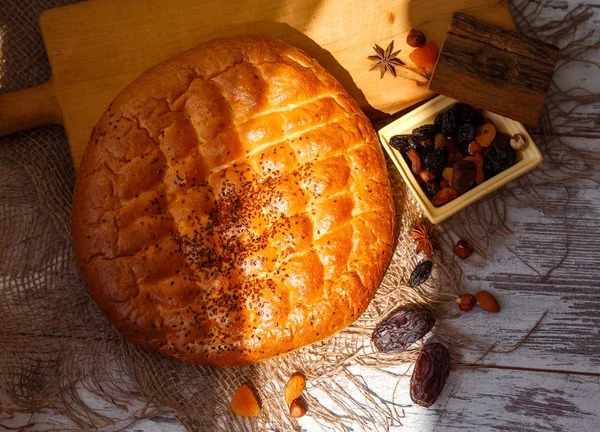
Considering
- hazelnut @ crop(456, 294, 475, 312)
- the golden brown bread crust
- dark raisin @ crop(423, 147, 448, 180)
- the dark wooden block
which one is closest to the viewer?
the golden brown bread crust

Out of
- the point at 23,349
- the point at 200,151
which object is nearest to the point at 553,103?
the point at 200,151

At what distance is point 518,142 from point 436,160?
1.21ft

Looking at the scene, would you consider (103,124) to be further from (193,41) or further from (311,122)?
(311,122)

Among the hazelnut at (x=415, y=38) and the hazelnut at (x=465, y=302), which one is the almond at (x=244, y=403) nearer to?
the hazelnut at (x=465, y=302)

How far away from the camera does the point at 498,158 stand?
7.72 ft

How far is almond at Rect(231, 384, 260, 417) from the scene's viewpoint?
2420 millimetres

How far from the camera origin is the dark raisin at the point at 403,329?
242 cm

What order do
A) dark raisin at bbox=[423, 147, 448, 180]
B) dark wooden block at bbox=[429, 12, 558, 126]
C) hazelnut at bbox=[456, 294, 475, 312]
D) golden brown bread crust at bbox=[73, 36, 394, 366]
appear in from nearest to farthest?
golden brown bread crust at bbox=[73, 36, 394, 366], dark wooden block at bbox=[429, 12, 558, 126], dark raisin at bbox=[423, 147, 448, 180], hazelnut at bbox=[456, 294, 475, 312]

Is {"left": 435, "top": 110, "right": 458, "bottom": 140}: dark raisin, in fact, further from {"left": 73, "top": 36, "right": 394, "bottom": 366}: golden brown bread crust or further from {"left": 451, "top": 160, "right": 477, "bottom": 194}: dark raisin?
{"left": 73, "top": 36, "right": 394, "bottom": 366}: golden brown bread crust

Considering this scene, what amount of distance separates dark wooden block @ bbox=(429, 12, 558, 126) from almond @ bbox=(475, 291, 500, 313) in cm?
83

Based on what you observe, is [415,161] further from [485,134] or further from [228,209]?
[228,209]

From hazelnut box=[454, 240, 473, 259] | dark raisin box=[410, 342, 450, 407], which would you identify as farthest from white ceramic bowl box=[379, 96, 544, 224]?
dark raisin box=[410, 342, 450, 407]

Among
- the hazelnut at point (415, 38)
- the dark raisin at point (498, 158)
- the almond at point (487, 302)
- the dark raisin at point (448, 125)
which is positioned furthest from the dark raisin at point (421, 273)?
the hazelnut at point (415, 38)

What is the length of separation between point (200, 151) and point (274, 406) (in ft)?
4.10
